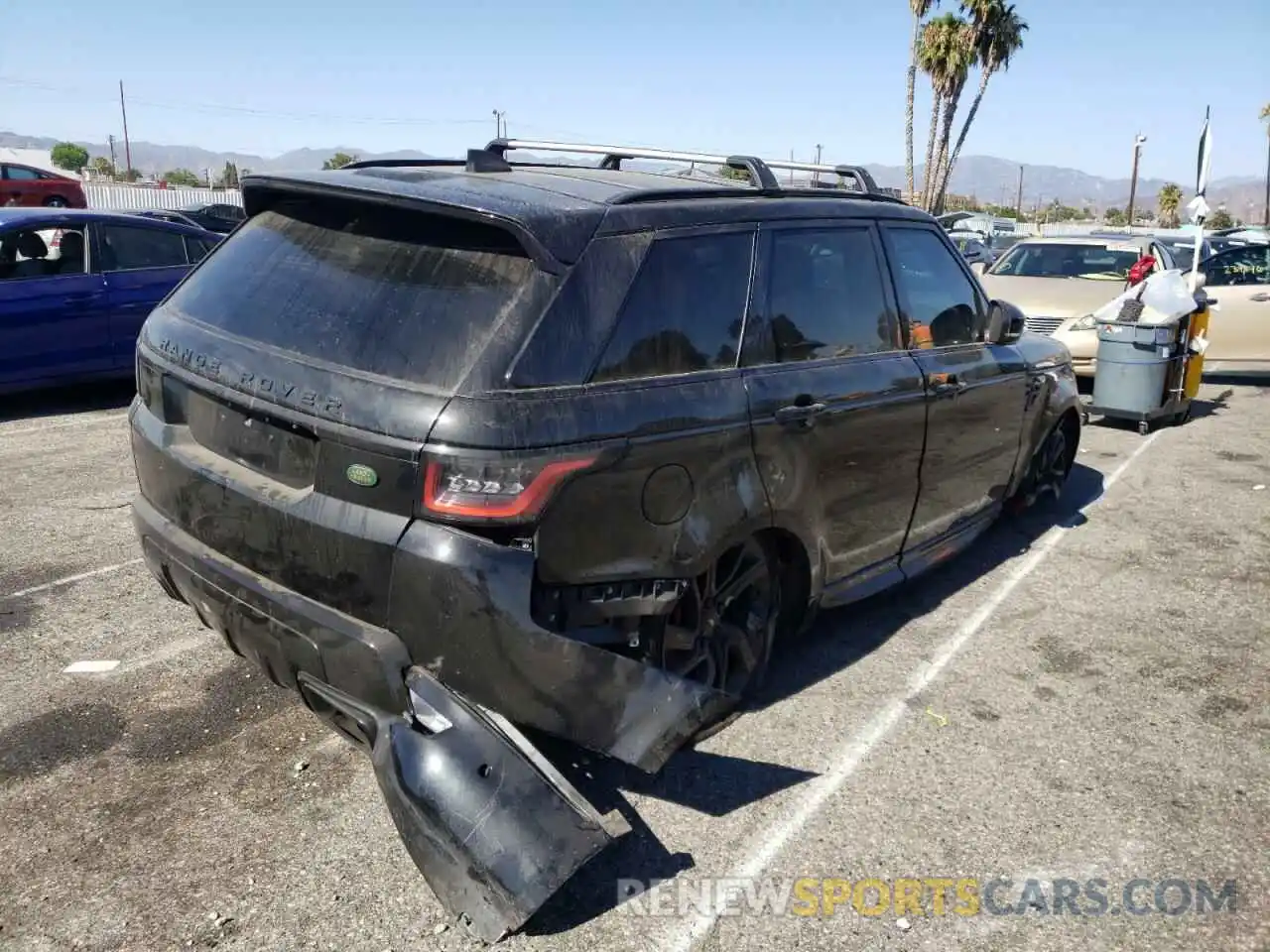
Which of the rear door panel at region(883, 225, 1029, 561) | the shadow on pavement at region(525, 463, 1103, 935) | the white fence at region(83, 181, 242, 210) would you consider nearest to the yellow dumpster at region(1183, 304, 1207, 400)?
the rear door panel at region(883, 225, 1029, 561)

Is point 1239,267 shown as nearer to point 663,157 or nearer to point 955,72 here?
point 663,157

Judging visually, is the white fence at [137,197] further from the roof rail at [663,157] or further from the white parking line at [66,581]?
the roof rail at [663,157]

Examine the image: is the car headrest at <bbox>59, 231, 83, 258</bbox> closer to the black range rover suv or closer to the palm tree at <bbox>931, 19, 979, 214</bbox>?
the black range rover suv

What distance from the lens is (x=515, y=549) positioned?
8.53 ft

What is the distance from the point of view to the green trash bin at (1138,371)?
867 centimetres

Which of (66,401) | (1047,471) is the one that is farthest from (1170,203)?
Answer: (66,401)

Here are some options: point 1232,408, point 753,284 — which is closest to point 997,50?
point 1232,408

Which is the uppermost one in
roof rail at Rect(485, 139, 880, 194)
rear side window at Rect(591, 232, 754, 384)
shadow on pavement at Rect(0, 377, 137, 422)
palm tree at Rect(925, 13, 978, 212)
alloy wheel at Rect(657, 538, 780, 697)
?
palm tree at Rect(925, 13, 978, 212)

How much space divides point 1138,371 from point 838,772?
6.68 metres

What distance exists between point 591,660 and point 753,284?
142 centimetres

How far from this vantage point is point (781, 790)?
10.9 ft

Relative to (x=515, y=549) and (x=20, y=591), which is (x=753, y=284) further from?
(x=20, y=591)

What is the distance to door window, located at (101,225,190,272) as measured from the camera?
8266mm

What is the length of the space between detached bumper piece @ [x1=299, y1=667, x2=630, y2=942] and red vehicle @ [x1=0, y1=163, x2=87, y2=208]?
27.1m
